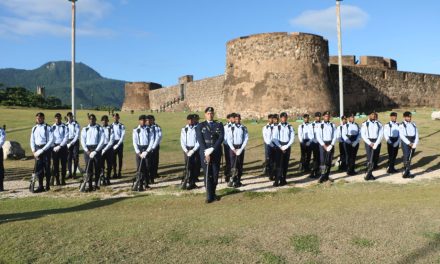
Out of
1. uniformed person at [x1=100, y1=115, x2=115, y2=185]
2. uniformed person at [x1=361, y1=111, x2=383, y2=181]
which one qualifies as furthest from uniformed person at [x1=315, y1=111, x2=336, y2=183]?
uniformed person at [x1=100, y1=115, x2=115, y2=185]

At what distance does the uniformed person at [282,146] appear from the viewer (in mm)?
10055

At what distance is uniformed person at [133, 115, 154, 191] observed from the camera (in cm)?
995

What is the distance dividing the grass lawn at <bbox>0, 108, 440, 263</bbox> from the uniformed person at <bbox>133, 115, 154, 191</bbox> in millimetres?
1323

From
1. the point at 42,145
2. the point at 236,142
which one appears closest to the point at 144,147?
the point at 236,142

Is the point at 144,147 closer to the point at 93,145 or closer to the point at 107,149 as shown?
the point at 93,145

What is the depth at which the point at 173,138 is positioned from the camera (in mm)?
20266

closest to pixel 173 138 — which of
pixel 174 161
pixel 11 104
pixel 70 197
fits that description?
pixel 174 161

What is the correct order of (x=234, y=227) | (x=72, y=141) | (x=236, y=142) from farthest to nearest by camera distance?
(x=72, y=141)
(x=236, y=142)
(x=234, y=227)

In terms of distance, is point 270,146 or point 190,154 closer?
point 190,154

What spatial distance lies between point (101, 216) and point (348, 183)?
557cm

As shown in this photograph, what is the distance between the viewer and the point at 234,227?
593cm

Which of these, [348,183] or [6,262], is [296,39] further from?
[6,262]

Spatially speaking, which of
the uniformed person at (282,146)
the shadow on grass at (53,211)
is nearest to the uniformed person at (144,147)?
the shadow on grass at (53,211)

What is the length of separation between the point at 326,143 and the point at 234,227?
5569 mm
